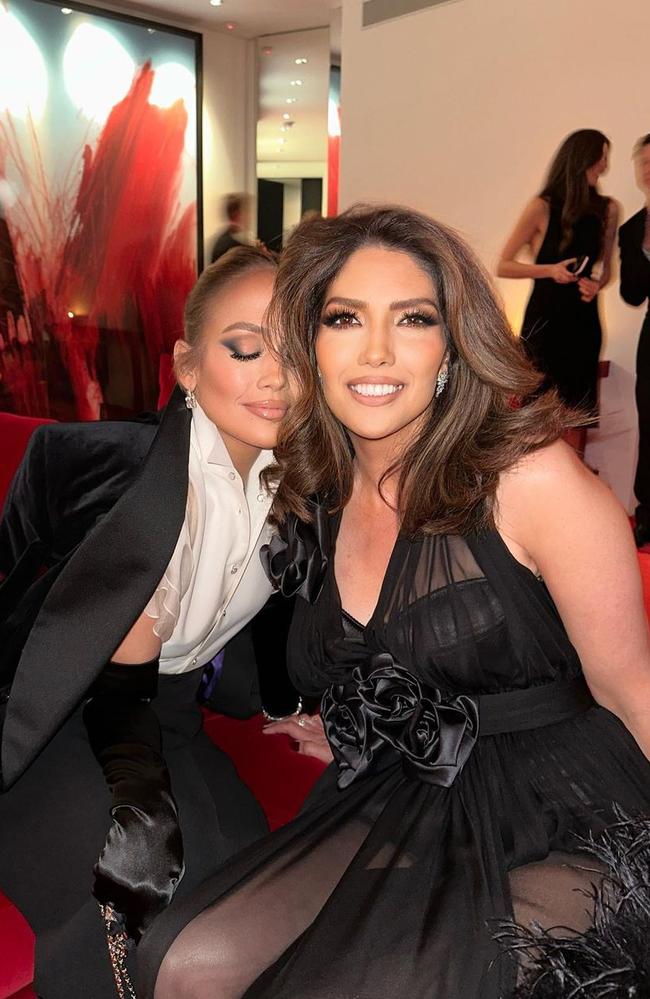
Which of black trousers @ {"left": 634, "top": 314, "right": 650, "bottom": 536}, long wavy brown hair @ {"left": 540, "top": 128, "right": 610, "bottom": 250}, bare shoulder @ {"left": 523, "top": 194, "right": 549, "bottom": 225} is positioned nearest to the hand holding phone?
long wavy brown hair @ {"left": 540, "top": 128, "right": 610, "bottom": 250}

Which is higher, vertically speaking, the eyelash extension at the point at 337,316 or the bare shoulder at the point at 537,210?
the bare shoulder at the point at 537,210

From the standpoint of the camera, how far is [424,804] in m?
1.51

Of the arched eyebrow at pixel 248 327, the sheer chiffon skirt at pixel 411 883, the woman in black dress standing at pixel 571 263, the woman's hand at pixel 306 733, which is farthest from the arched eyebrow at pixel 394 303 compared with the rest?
the woman in black dress standing at pixel 571 263

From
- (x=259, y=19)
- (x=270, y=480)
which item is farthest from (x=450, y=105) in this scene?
(x=270, y=480)

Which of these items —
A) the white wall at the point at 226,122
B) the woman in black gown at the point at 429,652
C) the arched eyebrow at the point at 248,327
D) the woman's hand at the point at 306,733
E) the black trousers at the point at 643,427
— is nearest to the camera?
the woman in black gown at the point at 429,652

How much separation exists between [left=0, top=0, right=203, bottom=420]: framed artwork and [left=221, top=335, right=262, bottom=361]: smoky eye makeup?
542 cm

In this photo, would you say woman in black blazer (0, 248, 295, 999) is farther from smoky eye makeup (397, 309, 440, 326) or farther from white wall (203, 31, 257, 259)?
white wall (203, 31, 257, 259)

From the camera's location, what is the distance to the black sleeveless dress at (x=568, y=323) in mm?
4992

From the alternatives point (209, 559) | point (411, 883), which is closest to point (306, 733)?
point (209, 559)

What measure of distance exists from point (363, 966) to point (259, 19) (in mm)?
7731

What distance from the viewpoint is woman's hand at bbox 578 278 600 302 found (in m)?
4.99

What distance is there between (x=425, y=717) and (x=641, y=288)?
3.86 meters

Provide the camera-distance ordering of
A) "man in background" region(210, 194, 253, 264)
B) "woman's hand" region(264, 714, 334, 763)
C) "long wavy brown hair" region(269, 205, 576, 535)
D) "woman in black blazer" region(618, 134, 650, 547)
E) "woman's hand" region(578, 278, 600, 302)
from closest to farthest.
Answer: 1. "long wavy brown hair" region(269, 205, 576, 535)
2. "woman's hand" region(264, 714, 334, 763)
3. "woman in black blazer" region(618, 134, 650, 547)
4. "woman's hand" region(578, 278, 600, 302)
5. "man in background" region(210, 194, 253, 264)

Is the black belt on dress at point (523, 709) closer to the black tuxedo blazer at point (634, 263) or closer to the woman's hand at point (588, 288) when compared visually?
the black tuxedo blazer at point (634, 263)
